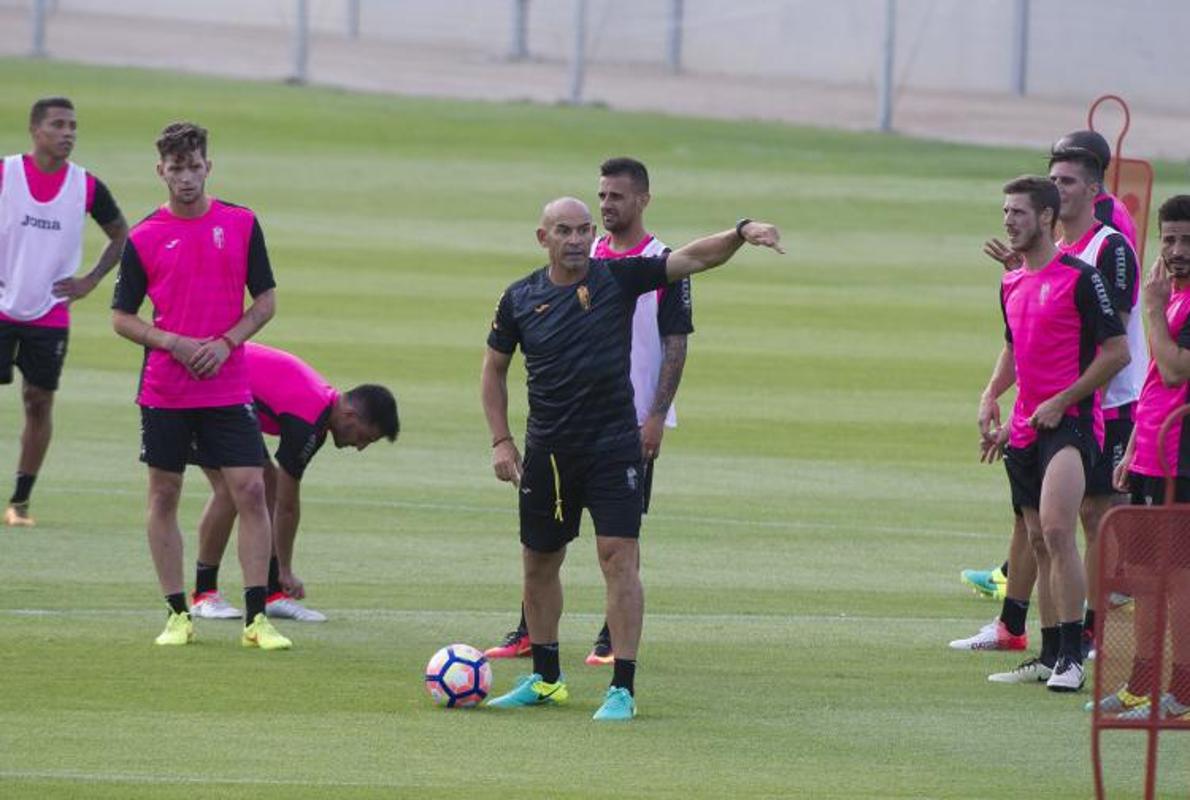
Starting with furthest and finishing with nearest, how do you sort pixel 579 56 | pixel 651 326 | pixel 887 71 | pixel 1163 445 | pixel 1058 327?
pixel 579 56, pixel 887 71, pixel 651 326, pixel 1058 327, pixel 1163 445

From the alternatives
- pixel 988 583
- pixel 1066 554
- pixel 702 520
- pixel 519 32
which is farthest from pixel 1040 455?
pixel 519 32

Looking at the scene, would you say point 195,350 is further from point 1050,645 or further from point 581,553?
point 1050,645

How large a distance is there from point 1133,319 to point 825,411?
841 cm

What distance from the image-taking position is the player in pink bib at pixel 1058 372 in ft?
34.5

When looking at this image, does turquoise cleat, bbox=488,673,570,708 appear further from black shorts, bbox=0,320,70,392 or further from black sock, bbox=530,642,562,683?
black shorts, bbox=0,320,70,392

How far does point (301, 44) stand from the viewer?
131 ft

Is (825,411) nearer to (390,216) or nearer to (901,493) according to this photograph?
(901,493)

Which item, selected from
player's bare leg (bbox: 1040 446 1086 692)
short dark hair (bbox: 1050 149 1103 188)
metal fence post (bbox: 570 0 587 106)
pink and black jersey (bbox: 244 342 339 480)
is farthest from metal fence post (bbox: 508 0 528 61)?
player's bare leg (bbox: 1040 446 1086 692)

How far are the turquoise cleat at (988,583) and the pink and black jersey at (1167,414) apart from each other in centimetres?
300

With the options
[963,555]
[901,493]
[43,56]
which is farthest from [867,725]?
[43,56]

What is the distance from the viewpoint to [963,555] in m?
14.3

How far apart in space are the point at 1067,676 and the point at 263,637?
12.4 ft

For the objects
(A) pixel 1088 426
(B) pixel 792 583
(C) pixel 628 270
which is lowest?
(B) pixel 792 583

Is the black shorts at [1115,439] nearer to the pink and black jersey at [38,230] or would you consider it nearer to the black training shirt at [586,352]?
the black training shirt at [586,352]
